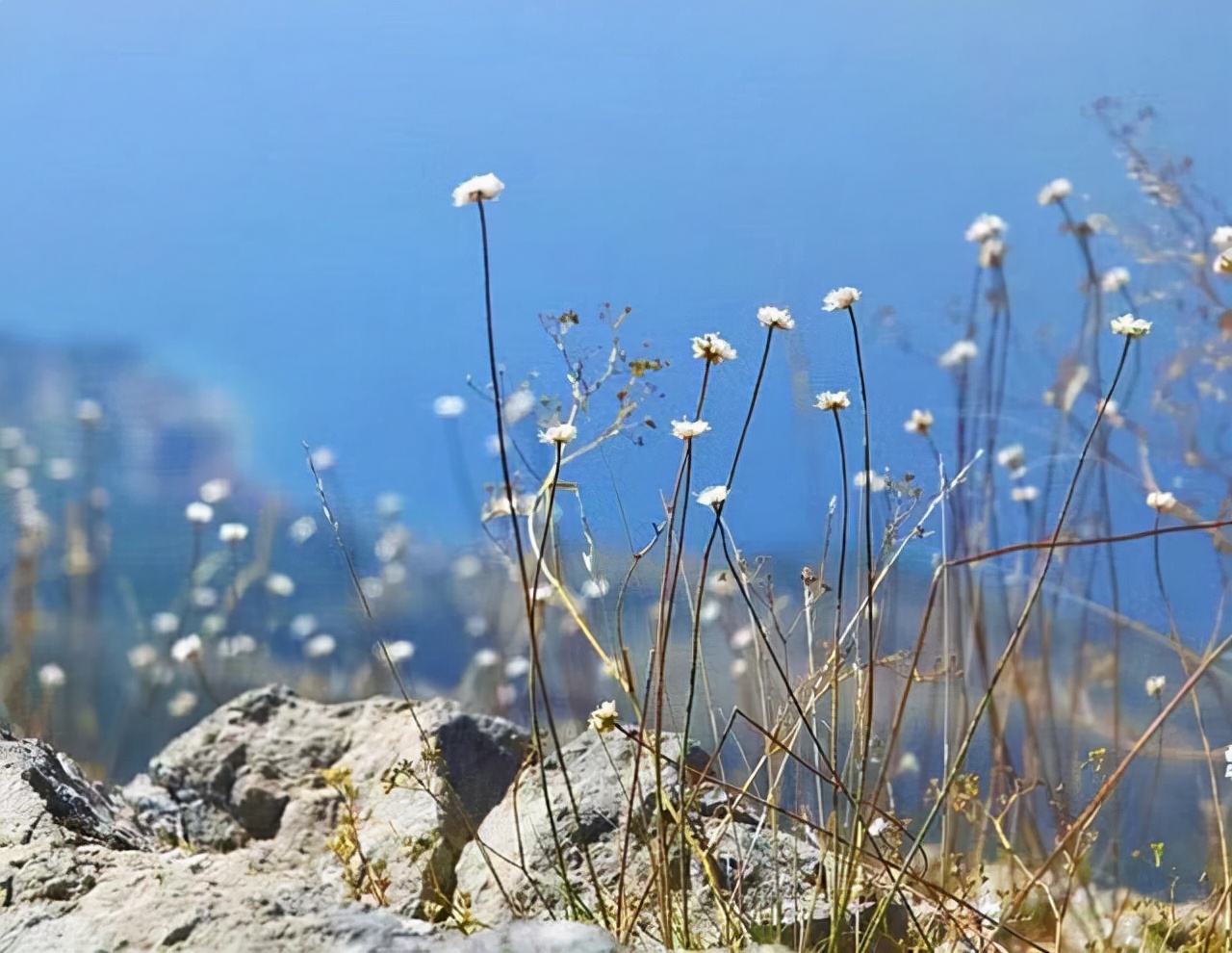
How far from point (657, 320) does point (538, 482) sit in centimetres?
24

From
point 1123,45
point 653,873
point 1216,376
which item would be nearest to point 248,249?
point 653,873

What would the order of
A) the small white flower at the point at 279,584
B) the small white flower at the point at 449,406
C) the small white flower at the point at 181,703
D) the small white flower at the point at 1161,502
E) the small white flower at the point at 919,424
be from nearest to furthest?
the small white flower at the point at 1161,502 < the small white flower at the point at 919,424 < the small white flower at the point at 449,406 < the small white flower at the point at 279,584 < the small white flower at the point at 181,703

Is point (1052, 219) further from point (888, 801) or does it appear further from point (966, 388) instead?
point (888, 801)

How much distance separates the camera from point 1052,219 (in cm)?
145

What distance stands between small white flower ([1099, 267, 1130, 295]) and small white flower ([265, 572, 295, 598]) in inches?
46.7

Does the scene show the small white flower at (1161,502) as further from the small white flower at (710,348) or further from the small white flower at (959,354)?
the small white flower at (710,348)

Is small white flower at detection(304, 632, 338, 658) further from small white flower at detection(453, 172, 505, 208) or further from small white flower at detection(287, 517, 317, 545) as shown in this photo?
small white flower at detection(453, 172, 505, 208)

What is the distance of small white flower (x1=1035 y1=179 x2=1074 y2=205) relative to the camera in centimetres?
142

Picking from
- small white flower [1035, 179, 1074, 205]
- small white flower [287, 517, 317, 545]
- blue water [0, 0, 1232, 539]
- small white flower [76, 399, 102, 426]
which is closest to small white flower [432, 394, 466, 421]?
blue water [0, 0, 1232, 539]

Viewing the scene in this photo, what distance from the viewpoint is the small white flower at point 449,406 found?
155cm

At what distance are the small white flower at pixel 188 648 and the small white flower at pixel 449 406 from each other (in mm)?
560

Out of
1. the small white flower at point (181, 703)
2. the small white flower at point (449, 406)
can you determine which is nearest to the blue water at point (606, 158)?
the small white flower at point (449, 406)

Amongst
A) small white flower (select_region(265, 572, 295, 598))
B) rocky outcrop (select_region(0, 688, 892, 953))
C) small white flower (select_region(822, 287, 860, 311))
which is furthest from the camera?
small white flower (select_region(265, 572, 295, 598))

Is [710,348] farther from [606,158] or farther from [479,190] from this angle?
[606,158]
